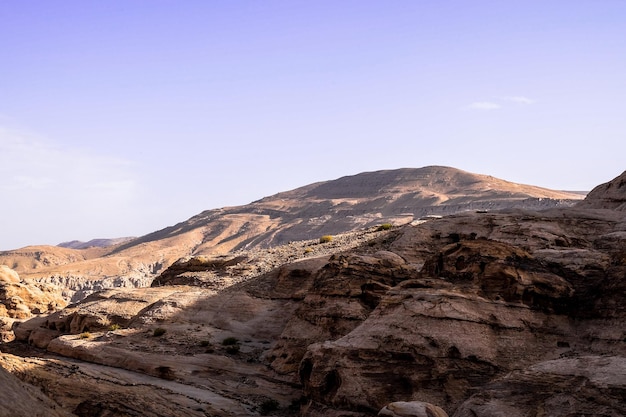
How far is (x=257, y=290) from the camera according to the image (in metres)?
31.2

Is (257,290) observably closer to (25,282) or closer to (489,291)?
(489,291)

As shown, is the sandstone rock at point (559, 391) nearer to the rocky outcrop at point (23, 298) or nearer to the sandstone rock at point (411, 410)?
the sandstone rock at point (411, 410)

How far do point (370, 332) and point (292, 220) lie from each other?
13127 centimetres

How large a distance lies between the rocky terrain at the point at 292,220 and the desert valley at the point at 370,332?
206 ft

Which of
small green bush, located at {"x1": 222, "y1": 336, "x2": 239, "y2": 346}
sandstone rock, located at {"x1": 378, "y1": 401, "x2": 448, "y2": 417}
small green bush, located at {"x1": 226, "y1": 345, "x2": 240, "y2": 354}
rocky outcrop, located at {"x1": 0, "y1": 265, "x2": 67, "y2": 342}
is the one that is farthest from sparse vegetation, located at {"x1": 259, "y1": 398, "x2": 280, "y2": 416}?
rocky outcrop, located at {"x1": 0, "y1": 265, "x2": 67, "y2": 342}

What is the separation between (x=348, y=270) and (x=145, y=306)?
12770mm

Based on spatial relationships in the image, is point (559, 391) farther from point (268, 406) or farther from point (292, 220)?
point (292, 220)

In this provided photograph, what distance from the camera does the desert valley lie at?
49.2 feet

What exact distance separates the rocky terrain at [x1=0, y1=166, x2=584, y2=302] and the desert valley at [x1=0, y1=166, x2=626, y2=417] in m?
62.9

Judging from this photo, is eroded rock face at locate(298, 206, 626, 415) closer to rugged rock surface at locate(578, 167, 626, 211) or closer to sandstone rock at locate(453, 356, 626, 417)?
sandstone rock at locate(453, 356, 626, 417)

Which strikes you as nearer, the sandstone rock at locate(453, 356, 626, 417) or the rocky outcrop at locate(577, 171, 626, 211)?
the sandstone rock at locate(453, 356, 626, 417)

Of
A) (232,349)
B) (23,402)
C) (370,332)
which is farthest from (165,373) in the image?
(23,402)

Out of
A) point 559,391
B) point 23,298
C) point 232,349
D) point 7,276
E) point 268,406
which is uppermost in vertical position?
point 7,276

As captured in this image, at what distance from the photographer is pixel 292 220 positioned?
149m
